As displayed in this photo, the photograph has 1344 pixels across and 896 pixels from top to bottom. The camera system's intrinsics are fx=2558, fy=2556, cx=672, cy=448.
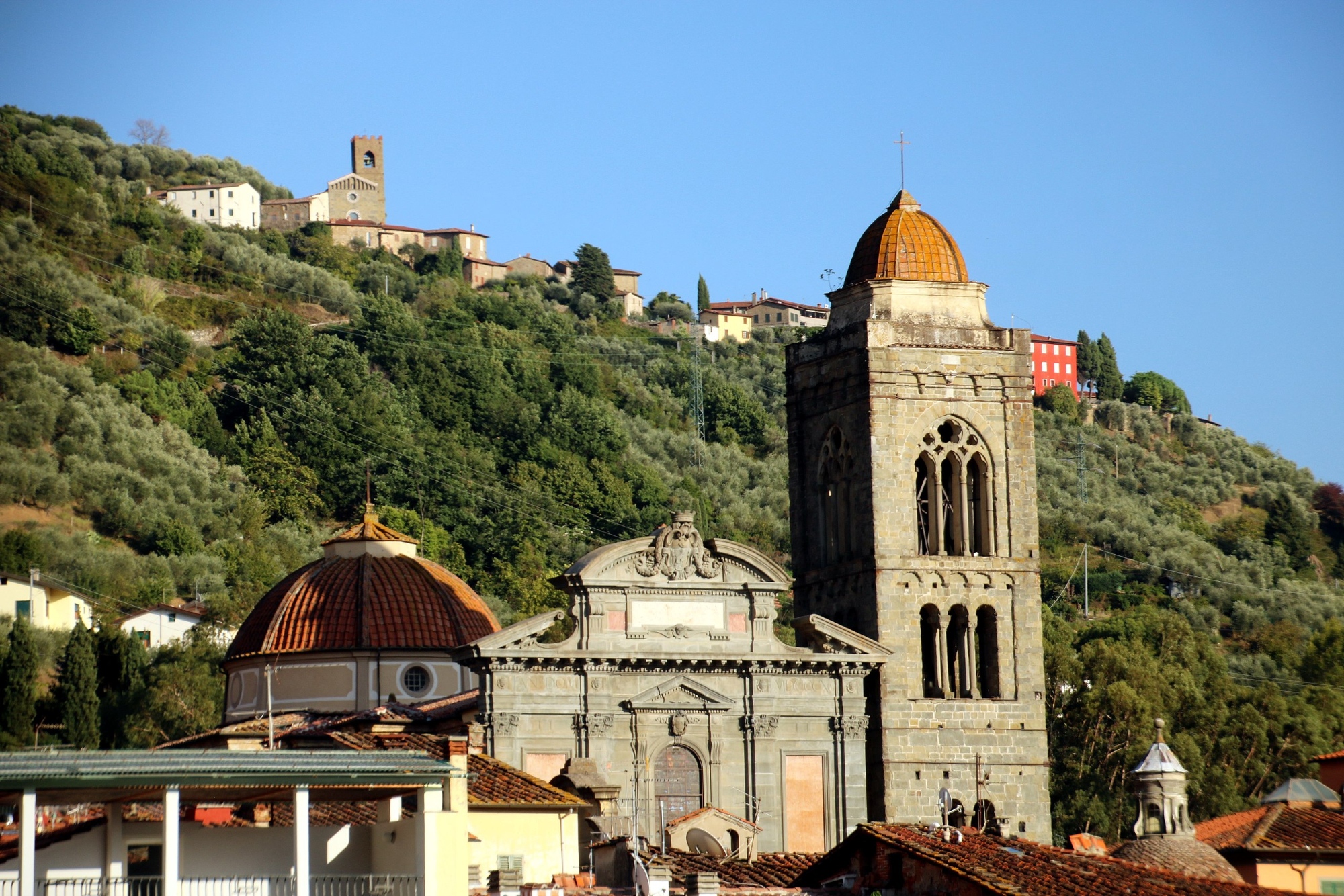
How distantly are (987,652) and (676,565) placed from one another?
904 cm

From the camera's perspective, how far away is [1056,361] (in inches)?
6565

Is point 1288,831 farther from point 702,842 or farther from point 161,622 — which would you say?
point 161,622

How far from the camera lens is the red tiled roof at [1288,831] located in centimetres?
4131

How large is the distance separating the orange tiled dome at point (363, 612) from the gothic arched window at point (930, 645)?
934 cm

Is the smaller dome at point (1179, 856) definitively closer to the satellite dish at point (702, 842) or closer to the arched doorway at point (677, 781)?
the satellite dish at point (702, 842)

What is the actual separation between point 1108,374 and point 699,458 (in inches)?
1517

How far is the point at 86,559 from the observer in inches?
4134

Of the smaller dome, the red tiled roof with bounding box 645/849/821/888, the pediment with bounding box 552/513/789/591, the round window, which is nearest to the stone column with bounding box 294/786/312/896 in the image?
the red tiled roof with bounding box 645/849/821/888

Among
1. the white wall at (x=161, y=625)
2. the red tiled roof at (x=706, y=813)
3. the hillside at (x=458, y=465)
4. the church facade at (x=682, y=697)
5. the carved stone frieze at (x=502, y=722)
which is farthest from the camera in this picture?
the white wall at (x=161, y=625)

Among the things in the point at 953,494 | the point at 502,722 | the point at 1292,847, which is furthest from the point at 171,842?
the point at 953,494

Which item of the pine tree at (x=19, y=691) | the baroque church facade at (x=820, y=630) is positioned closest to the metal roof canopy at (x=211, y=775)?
the baroque church facade at (x=820, y=630)

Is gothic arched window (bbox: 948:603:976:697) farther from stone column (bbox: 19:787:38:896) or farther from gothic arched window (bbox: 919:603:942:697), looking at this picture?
stone column (bbox: 19:787:38:896)

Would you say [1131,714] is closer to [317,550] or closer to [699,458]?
[317,550]

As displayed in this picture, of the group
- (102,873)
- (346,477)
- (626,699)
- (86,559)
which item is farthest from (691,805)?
(346,477)
